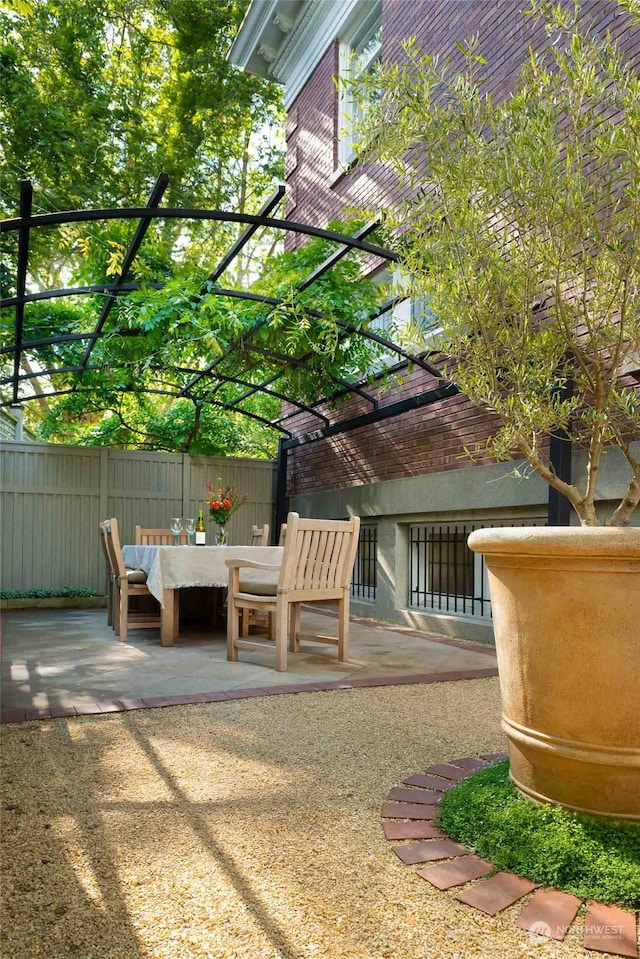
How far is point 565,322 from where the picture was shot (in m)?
2.27

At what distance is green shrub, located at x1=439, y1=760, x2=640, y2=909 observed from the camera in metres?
1.73

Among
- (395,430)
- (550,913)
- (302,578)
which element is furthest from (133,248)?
(550,913)

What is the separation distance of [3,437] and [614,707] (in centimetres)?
1046

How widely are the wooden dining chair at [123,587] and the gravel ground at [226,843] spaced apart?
249 cm

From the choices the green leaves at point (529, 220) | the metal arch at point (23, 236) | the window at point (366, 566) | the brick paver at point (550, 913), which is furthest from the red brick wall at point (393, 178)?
the brick paver at point (550, 913)

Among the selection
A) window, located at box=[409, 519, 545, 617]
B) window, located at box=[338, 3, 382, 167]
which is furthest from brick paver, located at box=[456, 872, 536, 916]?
window, located at box=[338, 3, 382, 167]

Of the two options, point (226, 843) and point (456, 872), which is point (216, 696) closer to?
point (226, 843)

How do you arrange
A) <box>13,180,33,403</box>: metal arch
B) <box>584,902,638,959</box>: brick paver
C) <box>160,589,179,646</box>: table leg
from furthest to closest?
<box>160,589,179,646</box>: table leg
<box>13,180,33,403</box>: metal arch
<box>584,902,638,959</box>: brick paver

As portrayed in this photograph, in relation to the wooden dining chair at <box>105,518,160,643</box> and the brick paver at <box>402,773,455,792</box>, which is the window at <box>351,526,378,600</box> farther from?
the brick paver at <box>402,773,455,792</box>

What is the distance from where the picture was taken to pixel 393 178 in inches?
303

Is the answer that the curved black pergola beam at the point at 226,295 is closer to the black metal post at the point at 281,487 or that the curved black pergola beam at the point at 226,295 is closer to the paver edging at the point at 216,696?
the black metal post at the point at 281,487

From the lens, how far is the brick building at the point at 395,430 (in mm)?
5930

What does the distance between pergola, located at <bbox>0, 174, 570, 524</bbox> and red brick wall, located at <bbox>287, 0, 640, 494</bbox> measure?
0.18m

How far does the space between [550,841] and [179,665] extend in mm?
3247
